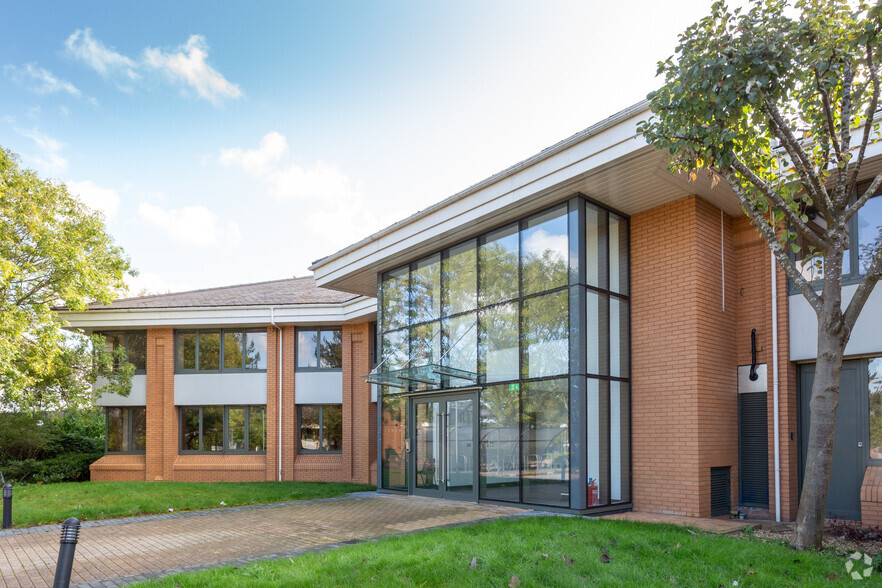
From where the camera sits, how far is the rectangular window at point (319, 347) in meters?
21.1

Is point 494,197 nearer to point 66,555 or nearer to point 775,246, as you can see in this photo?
point 775,246

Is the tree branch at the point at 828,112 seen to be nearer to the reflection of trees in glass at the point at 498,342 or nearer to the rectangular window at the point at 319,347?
the reflection of trees in glass at the point at 498,342

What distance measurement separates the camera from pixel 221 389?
68.2 ft

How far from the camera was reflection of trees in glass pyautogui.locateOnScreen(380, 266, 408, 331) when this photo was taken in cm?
1561

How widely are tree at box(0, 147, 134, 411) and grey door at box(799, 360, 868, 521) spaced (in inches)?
681

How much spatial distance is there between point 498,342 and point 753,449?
4.73m

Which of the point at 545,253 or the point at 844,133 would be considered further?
the point at 545,253

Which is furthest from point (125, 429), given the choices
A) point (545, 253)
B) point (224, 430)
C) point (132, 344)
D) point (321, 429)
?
point (545, 253)

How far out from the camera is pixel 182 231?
49.1 m

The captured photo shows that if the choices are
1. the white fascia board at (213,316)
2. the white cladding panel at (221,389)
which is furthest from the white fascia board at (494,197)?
the white cladding panel at (221,389)

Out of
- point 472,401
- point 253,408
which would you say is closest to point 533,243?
point 472,401

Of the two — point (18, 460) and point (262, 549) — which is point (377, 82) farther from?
point (18, 460)

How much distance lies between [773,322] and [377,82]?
34.1ft

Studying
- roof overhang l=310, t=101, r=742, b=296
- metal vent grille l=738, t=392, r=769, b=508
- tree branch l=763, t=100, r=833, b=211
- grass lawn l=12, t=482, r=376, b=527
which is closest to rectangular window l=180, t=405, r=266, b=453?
grass lawn l=12, t=482, r=376, b=527
